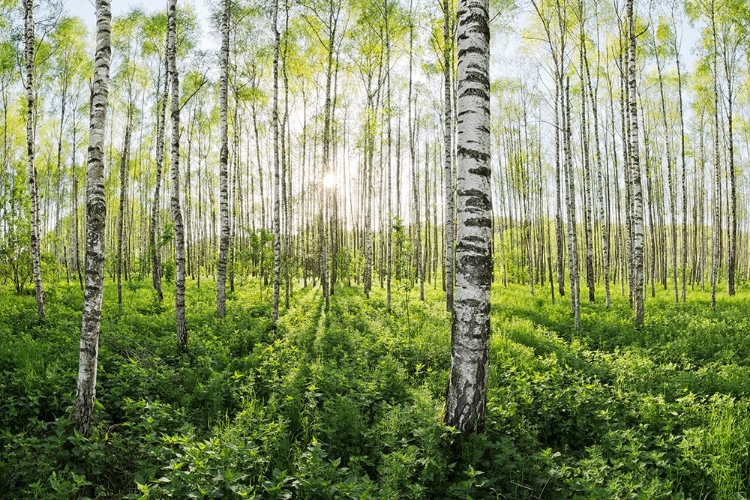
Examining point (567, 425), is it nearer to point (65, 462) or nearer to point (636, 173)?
point (65, 462)

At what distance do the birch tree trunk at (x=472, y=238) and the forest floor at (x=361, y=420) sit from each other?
399mm

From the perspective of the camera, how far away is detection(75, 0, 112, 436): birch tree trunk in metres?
4.29

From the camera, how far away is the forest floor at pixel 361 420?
11.2 feet

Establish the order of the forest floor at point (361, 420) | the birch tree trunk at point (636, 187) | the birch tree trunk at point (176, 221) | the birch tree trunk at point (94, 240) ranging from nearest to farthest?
the forest floor at point (361, 420), the birch tree trunk at point (94, 240), the birch tree trunk at point (176, 221), the birch tree trunk at point (636, 187)

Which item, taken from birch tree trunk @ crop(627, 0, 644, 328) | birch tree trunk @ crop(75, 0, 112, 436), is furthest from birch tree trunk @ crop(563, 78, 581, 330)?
birch tree trunk @ crop(75, 0, 112, 436)

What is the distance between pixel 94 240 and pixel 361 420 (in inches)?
148

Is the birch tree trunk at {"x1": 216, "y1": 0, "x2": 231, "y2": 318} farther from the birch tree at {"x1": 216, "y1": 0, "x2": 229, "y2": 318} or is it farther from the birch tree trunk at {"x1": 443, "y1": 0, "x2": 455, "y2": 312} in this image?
the birch tree trunk at {"x1": 443, "y1": 0, "x2": 455, "y2": 312}

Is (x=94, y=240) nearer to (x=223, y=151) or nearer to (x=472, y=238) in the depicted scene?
(x=472, y=238)

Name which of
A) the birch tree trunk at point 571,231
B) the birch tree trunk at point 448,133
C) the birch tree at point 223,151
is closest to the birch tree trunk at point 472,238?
the birch tree at point 223,151

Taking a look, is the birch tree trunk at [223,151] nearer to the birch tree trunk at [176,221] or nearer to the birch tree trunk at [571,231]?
the birch tree trunk at [176,221]

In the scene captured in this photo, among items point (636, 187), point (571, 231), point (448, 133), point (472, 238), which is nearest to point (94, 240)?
point (472, 238)

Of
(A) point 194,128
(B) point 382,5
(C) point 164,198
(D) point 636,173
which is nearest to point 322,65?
(B) point 382,5

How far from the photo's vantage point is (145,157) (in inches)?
1107

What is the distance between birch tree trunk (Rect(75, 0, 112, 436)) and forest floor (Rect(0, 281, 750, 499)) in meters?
0.31
